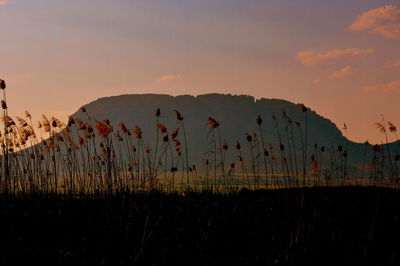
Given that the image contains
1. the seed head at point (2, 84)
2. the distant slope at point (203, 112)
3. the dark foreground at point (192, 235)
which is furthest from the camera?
the distant slope at point (203, 112)

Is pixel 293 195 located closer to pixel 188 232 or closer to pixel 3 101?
pixel 188 232

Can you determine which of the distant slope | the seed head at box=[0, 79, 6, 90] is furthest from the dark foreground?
the distant slope

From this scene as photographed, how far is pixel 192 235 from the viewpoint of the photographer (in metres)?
6.36

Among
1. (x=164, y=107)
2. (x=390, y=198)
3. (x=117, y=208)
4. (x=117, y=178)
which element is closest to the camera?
(x=117, y=208)

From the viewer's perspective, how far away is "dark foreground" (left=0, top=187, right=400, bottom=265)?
5.25 meters

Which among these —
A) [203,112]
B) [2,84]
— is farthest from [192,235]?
[203,112]

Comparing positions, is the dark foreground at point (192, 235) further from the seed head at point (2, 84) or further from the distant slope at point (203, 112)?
the distant slope at point (203, 112)

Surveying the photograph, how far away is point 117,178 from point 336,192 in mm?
5175

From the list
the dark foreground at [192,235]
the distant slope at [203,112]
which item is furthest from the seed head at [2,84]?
the distant slope at [203,112]

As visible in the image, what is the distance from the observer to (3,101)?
28.3 ft

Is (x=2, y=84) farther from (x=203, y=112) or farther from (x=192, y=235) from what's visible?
(x=203, y=112)

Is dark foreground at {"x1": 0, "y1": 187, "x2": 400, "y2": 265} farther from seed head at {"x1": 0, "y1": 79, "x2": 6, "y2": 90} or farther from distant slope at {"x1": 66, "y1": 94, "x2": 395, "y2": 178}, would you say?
distant slope at {"x1": 66, "y1": 94, "x2": 395, "y2": 178}

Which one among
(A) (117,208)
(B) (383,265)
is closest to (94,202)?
(A) (117,208)

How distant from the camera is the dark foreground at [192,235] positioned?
17.2ft
